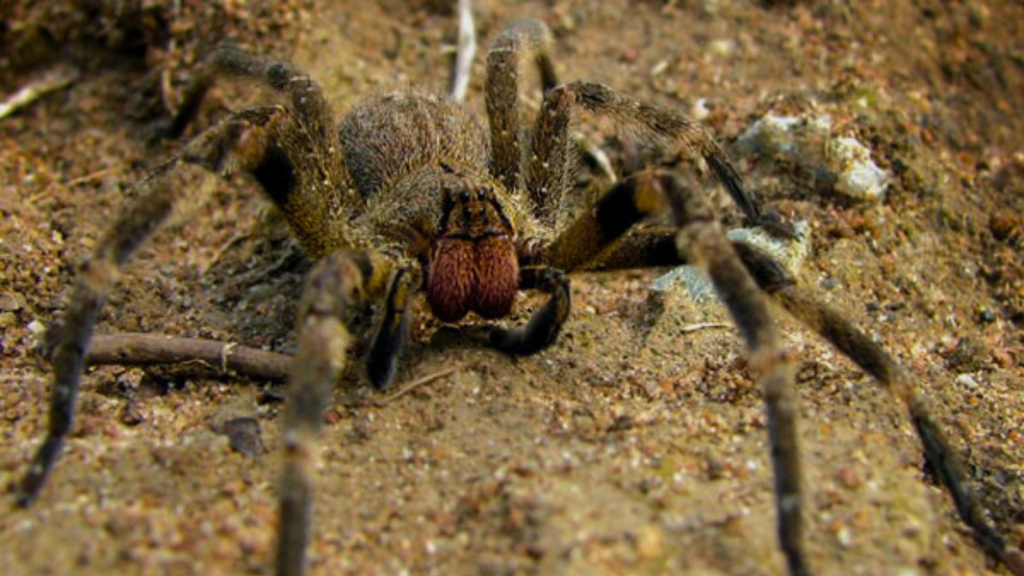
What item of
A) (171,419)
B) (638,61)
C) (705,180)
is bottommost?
(171,419)

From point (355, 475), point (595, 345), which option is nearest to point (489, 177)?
point (595, 345)

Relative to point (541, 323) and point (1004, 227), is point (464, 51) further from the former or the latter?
point (1004, 227)

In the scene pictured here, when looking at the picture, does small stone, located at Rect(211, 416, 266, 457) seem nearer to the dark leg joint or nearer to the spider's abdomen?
the dark leg joint

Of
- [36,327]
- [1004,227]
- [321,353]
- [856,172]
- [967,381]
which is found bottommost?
[967,381]

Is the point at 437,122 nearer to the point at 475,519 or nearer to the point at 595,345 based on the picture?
the point at 595,345

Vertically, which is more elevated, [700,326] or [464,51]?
[464,51]

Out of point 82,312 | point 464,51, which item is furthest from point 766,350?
point 464,51
